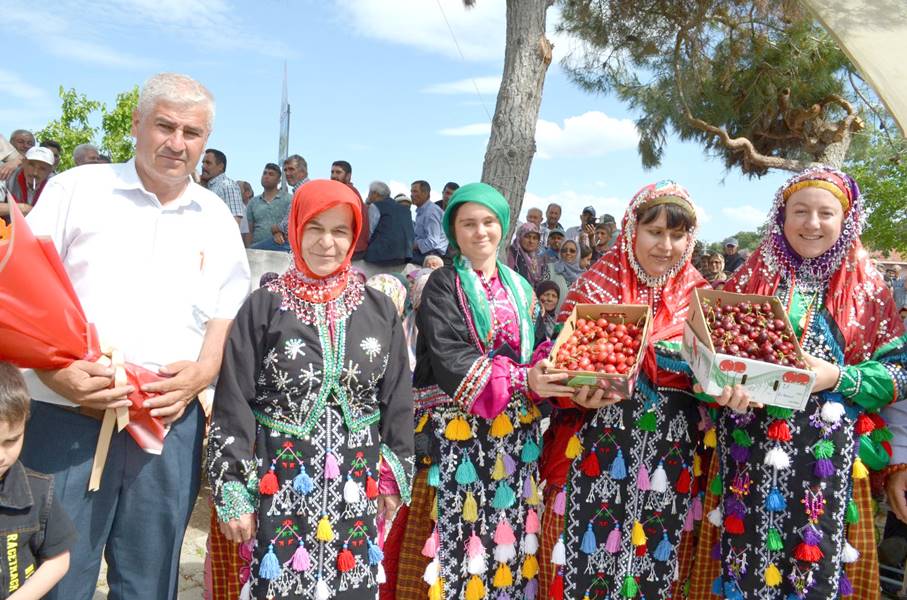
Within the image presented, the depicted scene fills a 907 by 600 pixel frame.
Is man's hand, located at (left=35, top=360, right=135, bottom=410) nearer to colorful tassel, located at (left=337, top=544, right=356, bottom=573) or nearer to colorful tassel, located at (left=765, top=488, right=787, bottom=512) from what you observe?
colorful tassel, located at (left=337, top=544, right=356, bottom=573)

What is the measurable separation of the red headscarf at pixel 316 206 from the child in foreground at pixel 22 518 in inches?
38.4

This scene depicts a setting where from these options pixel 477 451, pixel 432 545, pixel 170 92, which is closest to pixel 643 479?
pixel 477 451

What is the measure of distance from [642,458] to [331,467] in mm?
1252

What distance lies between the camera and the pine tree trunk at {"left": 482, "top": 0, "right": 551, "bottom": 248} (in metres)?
6.59

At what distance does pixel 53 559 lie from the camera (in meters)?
2.01

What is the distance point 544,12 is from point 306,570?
592cm

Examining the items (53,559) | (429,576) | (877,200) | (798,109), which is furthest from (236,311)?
(877,200)

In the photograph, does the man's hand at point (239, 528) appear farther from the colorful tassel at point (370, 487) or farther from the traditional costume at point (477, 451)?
the traditional costume at point (477, 451)

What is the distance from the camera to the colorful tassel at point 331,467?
2.41 metres

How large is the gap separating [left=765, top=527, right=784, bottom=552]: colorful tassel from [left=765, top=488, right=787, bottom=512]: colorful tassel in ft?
0.27

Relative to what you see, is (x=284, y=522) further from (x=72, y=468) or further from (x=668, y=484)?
(x=668, y=484)

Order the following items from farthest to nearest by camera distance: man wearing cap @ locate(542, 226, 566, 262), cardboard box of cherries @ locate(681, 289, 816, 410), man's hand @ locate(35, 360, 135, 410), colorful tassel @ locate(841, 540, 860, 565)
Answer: man wearing cap @ locate(542, 226, 566, 262) < colorful tassel @ locate(841, 540, 860, 565) < cardboard box of cherries @ locate(681, 289, 816, 410) < man's hand @ locate(35, 360, 135, 410)

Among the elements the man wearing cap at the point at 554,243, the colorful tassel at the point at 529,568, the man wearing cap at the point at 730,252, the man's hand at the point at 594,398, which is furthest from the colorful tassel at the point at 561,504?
the man wearing cap at the point at 730,252

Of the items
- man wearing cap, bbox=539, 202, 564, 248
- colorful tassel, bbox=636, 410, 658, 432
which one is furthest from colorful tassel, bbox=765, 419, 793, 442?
man wearing cap, bbox=539, 202, 564, 248
